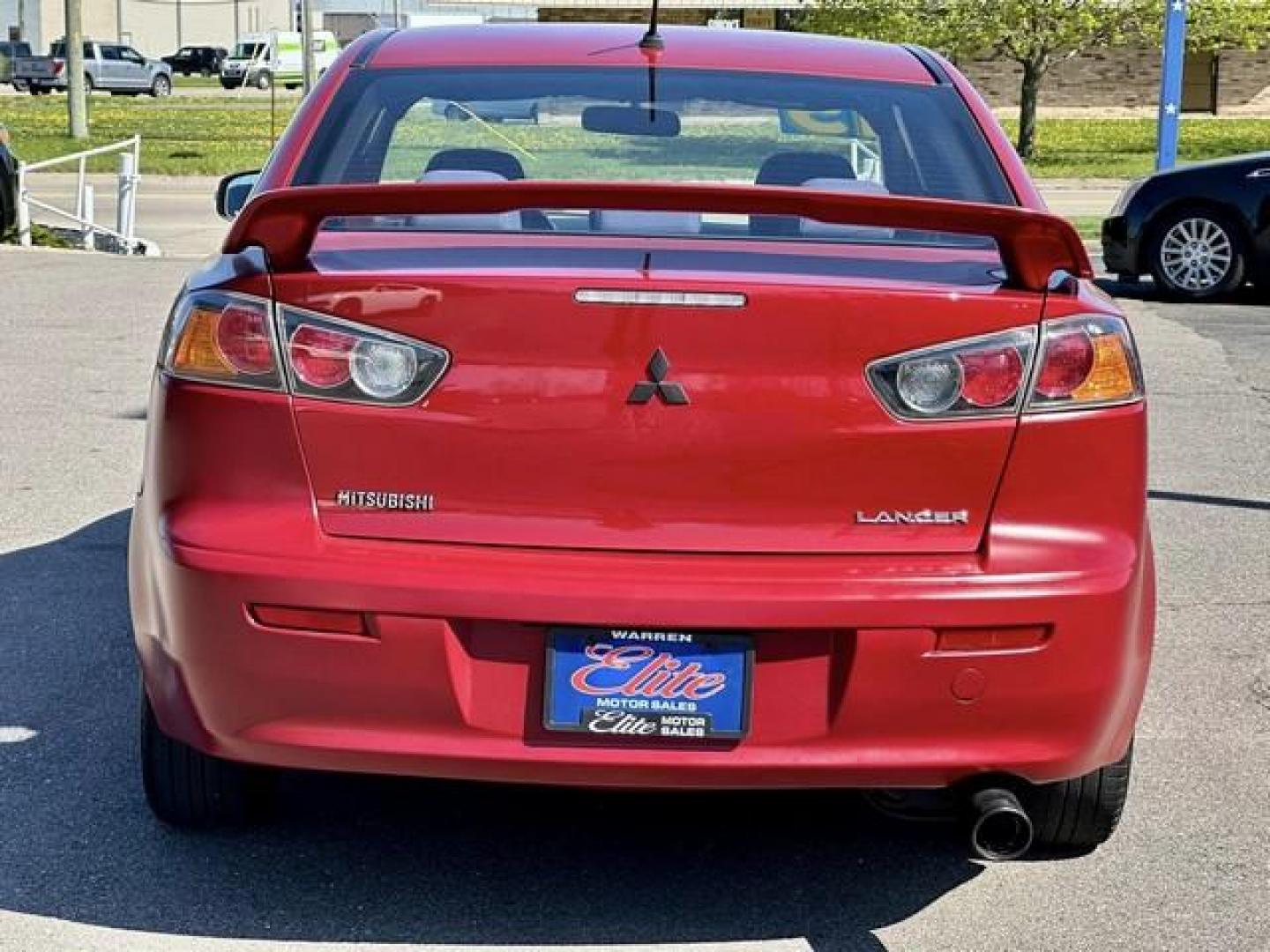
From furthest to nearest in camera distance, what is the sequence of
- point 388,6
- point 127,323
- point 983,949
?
1. point 388,6
2. point 127,323
3. point 983,949

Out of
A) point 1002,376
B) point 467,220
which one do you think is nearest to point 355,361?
point 467,220

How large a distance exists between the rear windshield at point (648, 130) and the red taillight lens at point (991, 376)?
0.89 meters

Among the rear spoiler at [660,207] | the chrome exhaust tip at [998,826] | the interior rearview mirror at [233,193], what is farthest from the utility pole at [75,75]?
the chrome exhaust tip at [998,826]

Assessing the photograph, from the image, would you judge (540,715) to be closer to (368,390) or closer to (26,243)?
(368,390)

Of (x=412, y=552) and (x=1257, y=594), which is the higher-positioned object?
(x=412, y=552)

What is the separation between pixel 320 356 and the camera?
350 centimetres

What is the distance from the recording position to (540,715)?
346 cm

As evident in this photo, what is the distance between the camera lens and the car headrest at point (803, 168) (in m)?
4.43

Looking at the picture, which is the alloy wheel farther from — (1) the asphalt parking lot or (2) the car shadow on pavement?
(2) the car shadow on pavement

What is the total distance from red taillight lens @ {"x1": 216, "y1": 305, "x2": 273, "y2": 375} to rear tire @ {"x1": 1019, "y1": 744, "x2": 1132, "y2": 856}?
1.67 meters

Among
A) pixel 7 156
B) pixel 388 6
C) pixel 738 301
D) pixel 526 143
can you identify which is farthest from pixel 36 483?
pixel 388 6

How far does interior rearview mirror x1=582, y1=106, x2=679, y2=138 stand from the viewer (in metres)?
4.59

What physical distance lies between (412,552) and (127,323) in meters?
9.19

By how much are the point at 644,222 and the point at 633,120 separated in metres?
0.55
